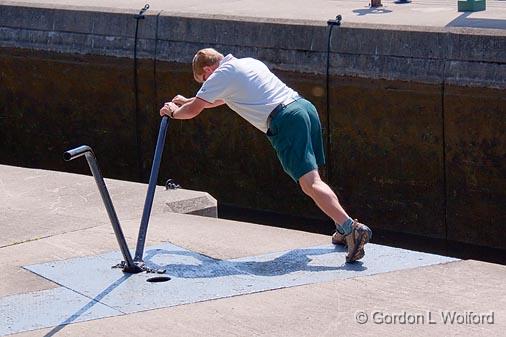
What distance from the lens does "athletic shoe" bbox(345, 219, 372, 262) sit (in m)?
7.19

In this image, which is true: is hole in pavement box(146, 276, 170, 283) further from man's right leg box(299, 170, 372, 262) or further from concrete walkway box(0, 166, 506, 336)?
man's right leg box(299, 170, 372, 262)

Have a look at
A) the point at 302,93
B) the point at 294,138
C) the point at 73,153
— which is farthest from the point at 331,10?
the point at 73,153

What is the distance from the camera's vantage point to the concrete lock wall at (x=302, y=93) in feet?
35.3

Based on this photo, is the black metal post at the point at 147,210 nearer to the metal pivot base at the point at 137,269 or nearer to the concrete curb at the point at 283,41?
the metal pivot base at the point at 137,269

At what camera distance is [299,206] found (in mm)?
11969

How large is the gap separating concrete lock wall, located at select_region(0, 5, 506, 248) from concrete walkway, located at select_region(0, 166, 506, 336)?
123 inches

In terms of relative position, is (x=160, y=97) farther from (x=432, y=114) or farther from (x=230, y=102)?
(x=230, y=102)

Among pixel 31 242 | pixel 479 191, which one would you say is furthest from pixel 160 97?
pixel 31 242

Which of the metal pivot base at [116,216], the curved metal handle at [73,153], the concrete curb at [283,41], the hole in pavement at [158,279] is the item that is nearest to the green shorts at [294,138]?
the metal pivot base at [116,216]

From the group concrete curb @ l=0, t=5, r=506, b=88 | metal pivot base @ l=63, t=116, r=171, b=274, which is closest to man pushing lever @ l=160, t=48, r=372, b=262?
metal pivot base @ l=63, t=116, r=171, b=274

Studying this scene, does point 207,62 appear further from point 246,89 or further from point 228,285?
point 228,285

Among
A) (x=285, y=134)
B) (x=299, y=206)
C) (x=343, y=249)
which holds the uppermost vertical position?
(x=285, y=134)

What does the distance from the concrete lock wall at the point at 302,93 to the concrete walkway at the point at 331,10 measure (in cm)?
47

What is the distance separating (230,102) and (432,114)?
4.05 meters
